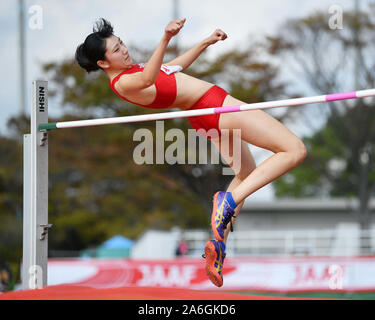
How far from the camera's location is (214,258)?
3.14 meters

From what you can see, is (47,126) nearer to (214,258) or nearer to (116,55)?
(116,55)

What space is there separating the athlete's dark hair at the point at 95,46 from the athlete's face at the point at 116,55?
0.09 ft

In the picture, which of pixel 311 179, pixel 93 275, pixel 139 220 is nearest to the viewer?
pixel 93 275

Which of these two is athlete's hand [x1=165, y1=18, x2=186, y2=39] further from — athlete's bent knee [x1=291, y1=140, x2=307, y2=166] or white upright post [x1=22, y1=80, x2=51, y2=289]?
white upright post [x1=22, y1=80, x2=51, y2=289]

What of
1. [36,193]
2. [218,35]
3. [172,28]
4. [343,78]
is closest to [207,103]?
[218,35]

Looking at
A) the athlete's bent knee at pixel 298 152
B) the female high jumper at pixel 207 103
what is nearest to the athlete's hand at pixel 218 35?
the female high jumper at pixel 207 103

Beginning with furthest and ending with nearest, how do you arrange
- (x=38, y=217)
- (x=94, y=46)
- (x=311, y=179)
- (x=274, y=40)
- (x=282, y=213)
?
(x=311, y=179) < (x=282, y=213) < (x=274, y=40) < (x=38, y=217) < (x=94, y=46)

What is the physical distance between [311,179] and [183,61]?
1315 inches

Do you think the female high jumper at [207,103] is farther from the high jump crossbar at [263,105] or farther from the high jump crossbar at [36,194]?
the high jump crossbar at [36,194]

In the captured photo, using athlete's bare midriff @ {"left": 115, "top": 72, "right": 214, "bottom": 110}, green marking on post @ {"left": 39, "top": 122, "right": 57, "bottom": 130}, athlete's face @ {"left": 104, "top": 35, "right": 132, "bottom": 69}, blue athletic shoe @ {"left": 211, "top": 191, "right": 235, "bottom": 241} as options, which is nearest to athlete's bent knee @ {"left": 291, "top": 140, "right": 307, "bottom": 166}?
blue athletic shoe @ {"left": 211, "top": 191, "right": 235, "bottom": 241}

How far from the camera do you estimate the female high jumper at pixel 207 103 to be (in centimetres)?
308

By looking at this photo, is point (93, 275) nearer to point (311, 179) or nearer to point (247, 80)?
point (247, 80)
